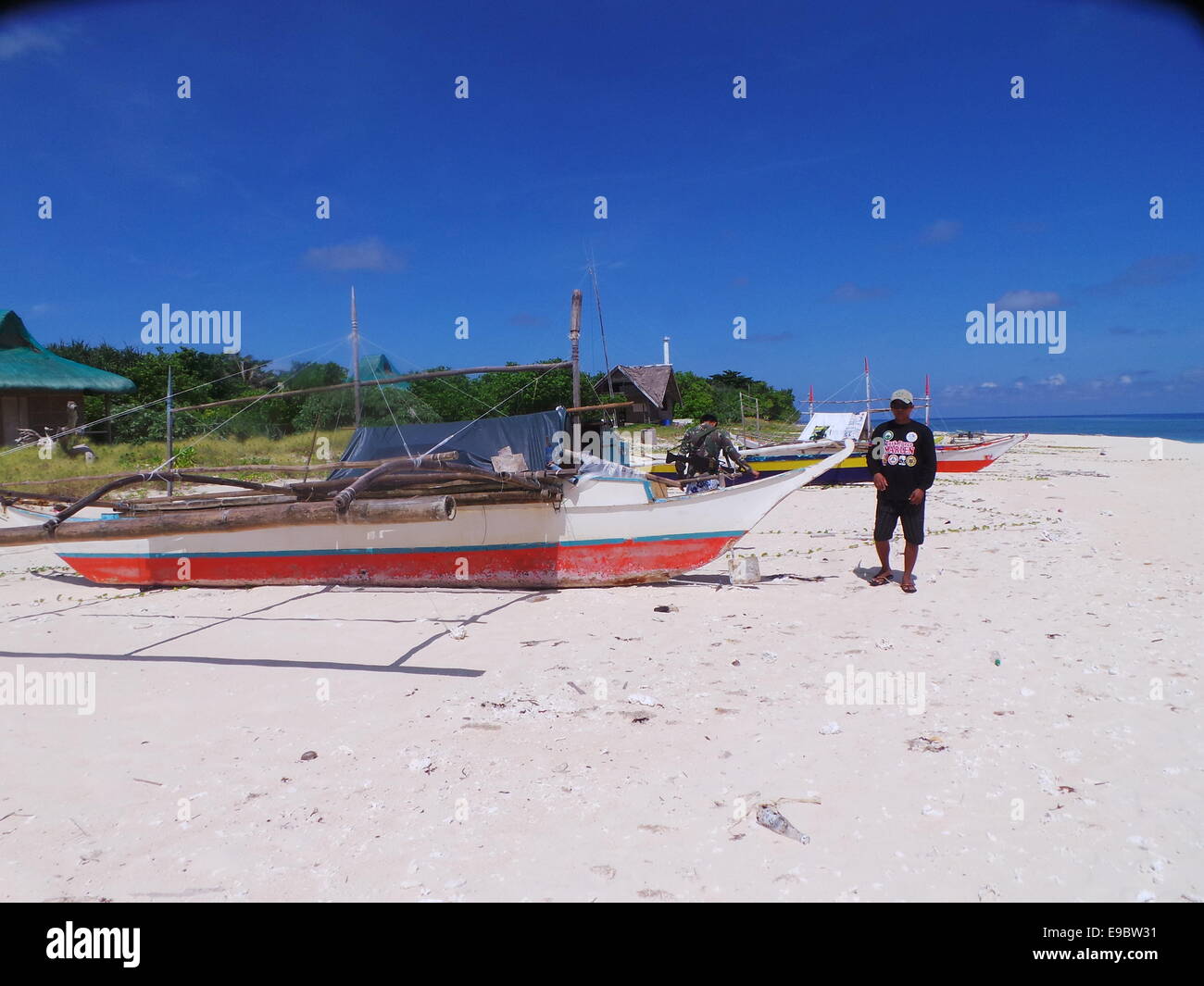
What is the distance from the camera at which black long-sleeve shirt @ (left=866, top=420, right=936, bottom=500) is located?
688cm

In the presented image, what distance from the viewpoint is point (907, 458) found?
6.91 m

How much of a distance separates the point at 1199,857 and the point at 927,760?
1063 millimetres

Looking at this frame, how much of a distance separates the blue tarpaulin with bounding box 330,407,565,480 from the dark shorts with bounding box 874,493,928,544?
383 centimetres

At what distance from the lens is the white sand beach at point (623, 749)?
265cm

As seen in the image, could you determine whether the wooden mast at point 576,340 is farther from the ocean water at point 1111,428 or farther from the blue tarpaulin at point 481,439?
the ocean water at point 1111,428

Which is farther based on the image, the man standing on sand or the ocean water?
the ocean water

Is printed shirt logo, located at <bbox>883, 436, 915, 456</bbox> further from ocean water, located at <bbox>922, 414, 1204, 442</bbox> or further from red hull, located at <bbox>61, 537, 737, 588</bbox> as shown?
ocean water, located at <bbox>922, 414, 1204, 442</bbox>

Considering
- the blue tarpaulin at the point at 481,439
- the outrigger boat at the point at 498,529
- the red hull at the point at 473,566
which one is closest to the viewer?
the outrigger boat at the point at 498,529

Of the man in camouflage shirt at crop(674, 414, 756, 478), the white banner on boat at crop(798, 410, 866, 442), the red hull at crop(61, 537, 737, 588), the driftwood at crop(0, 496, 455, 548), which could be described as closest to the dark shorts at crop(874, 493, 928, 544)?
the red hull at crop(61, 537, 737, 588)

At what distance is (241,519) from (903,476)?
6101 millimetres

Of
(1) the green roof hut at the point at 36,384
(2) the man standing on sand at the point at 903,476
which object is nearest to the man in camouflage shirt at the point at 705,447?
(2) the man standing on sand at the point at 903,476

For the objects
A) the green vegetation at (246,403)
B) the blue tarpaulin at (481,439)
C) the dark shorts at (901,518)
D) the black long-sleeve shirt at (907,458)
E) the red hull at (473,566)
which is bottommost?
the red hull at (473,566)

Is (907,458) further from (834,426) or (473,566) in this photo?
(834,426)

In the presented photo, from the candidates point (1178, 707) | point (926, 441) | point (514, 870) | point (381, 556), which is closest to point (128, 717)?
point (514, 870)
